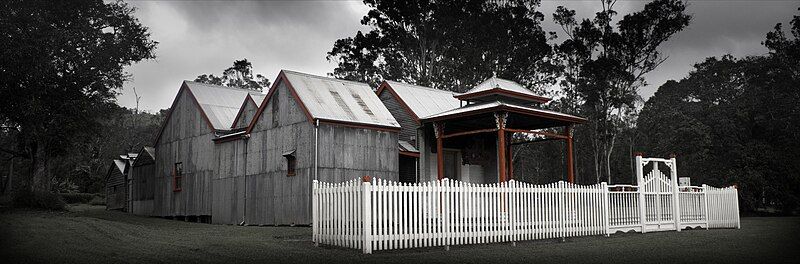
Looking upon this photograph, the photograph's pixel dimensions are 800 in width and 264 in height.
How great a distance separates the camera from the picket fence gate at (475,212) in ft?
44.5

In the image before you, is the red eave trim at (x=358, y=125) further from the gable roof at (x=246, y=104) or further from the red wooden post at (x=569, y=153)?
the red wooden post at (x=569, y=153)

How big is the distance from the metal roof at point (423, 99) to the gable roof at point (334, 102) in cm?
132

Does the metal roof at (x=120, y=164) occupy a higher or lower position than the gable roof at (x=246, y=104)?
lower

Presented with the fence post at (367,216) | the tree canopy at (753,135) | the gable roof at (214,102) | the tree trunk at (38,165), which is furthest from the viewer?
the tree canopy at (753,135)

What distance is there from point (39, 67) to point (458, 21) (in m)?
26.1

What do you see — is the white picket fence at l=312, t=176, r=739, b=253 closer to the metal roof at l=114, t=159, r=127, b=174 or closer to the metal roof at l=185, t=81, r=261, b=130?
the metal roof at l=185, t=81, r=261, b=130

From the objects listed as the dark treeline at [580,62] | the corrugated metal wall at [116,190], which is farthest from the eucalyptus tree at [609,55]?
the corrugated metal wall at [116,190]

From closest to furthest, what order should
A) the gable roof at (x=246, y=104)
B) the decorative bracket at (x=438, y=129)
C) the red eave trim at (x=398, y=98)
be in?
the decorative bracket at (x=438, y=129)
the red eave trim at (x=398, y=98)
the gable roof at (x=246, y=104)

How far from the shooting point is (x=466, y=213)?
14836 millimetres

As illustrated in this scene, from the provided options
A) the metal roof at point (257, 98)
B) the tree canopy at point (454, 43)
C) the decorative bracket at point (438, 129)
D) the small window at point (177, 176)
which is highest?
the tree canopy at point (454, 43)

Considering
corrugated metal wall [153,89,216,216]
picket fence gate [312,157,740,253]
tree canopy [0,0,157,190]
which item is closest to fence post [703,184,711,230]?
picket fence gate [312,157,740,253]

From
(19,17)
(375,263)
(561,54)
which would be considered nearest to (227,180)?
(19,17)

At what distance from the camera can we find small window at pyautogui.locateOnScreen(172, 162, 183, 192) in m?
31.7

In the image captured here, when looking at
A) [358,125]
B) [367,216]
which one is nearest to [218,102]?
[358,125]
